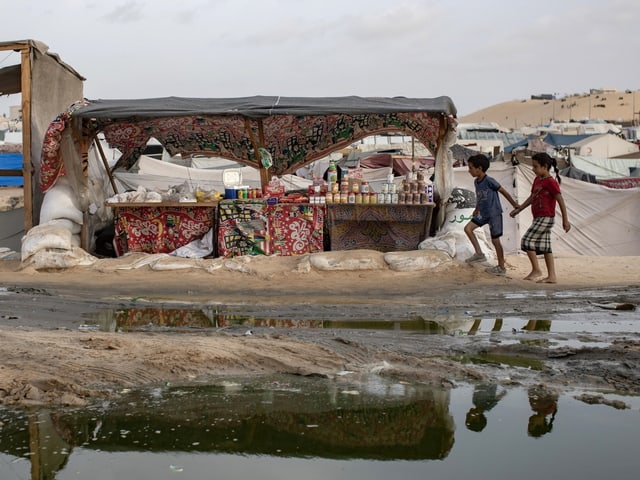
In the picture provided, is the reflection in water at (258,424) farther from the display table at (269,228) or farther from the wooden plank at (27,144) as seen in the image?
the wooden plank at (27,144)

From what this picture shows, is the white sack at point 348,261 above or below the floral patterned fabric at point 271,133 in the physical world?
below

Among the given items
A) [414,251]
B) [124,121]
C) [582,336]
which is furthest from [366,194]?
[582,336]

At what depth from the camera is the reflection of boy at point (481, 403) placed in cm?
436

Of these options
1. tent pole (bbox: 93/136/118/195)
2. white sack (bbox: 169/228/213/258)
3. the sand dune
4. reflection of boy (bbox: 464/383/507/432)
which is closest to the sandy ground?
reflection of boy (bbox: 464/383/507/432)

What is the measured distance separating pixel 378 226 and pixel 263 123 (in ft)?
7.36

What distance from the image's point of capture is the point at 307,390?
16.0 feet

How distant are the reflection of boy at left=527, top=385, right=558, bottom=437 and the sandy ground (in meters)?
0.23

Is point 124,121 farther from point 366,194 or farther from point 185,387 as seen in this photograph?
point 185,387

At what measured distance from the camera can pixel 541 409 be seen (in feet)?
14.8

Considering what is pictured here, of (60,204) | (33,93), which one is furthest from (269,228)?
(33,93)

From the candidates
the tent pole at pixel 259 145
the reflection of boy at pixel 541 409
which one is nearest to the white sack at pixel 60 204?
the tent pole at pixel 259 145

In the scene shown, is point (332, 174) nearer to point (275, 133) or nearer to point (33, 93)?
point (275, 133)

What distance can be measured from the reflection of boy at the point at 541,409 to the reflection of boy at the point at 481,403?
0.65 feet

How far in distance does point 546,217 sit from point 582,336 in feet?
10.8
